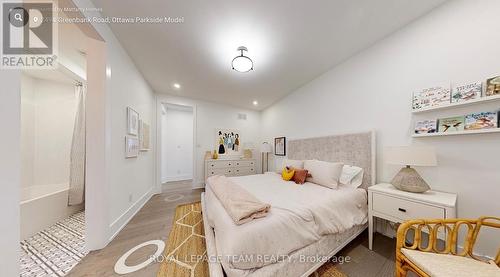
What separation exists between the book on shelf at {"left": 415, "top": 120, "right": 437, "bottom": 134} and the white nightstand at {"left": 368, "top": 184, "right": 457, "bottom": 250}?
25.2 inches

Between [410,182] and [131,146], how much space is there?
12.0 ft

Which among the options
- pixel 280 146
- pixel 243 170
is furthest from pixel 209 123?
pixel 280 146

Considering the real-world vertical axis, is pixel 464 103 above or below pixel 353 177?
above

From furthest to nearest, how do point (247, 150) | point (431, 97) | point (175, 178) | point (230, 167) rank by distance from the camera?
1. point (175, 178)
2. point (247, 150)
3. point (230, 167)
4. point (431, 97)

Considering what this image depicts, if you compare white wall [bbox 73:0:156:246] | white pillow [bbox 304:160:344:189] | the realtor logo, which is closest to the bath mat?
white wall [bbox 73:0:156:246]

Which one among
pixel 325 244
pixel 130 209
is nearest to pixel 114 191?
pixel 130 209

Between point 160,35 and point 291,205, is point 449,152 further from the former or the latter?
point 160,35

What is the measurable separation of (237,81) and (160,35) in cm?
157

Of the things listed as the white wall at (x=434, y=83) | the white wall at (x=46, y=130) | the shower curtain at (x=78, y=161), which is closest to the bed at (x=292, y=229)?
the white wall at (x=434, y=83)

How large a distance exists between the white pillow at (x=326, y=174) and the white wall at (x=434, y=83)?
543 millimetres

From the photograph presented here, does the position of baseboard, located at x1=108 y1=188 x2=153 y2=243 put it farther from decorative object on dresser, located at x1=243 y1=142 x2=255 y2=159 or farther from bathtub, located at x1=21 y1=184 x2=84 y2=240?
decorative object on dresser, located at x1=243 y1=142 x2=255 y2=159

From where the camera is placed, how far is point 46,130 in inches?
108

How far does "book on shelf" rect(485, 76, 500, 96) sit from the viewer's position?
1239mm

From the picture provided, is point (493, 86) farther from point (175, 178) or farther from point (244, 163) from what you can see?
point (175, 178)
